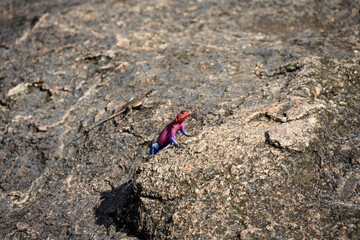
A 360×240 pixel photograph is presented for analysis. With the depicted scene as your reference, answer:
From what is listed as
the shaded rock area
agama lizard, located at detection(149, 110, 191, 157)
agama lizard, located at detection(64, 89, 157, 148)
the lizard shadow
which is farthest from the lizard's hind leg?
agama lizard, located at detection(64, 89, 157, 148)

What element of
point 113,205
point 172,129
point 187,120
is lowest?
point 113,205

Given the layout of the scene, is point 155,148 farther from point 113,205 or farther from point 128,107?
point 128,107

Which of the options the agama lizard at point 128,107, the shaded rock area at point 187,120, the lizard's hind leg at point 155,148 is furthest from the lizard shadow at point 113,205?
the agama lizard at point 128,107

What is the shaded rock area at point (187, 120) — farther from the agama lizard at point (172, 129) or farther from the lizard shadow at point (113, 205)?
the agama lizard at point (172, 129)

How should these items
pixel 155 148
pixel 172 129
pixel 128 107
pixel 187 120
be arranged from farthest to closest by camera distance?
1. pixel 128 107
2. pixel 187 120
3. pixel 155 148
4. pixel 172 129

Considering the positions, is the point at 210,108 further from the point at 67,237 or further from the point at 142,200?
the point at 67,237

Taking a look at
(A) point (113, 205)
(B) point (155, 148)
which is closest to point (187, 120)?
(B) point (155, 148)

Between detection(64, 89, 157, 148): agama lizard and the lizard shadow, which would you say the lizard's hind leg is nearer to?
the lizard shadow

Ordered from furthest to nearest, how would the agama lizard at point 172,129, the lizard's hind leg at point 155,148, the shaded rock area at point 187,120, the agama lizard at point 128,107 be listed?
the agama lizard at point 128,107 → the lizard's hind leg at point 155,148 → the agama lizard at point 172,129 → the shaded rock area at point 187,120
